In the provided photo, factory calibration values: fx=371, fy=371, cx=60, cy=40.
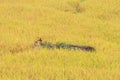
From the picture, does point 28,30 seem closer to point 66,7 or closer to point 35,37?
point 35,37

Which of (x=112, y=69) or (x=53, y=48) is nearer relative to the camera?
(x=112, y=69)

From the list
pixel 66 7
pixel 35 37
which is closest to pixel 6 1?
pixel 66 7

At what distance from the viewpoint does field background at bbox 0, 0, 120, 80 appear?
22.2 ft

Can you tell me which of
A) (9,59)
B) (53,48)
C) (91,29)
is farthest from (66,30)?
(9,59)

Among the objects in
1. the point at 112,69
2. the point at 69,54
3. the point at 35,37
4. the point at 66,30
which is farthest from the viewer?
the point at 66,30

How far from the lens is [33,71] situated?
680cm

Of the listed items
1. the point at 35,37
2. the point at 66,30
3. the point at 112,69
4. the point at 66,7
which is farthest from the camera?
the point at 66,7

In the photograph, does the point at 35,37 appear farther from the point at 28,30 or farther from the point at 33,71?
the point at 33,71

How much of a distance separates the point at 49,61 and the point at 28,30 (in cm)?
477

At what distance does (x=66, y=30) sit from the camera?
44.2 ft

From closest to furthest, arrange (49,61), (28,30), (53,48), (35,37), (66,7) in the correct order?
(49,61), (53,48), (35,37), (28,30), (66,7)

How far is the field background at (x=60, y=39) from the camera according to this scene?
22.2 feet

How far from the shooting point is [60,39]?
11.0 m

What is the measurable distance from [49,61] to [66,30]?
226 inches
